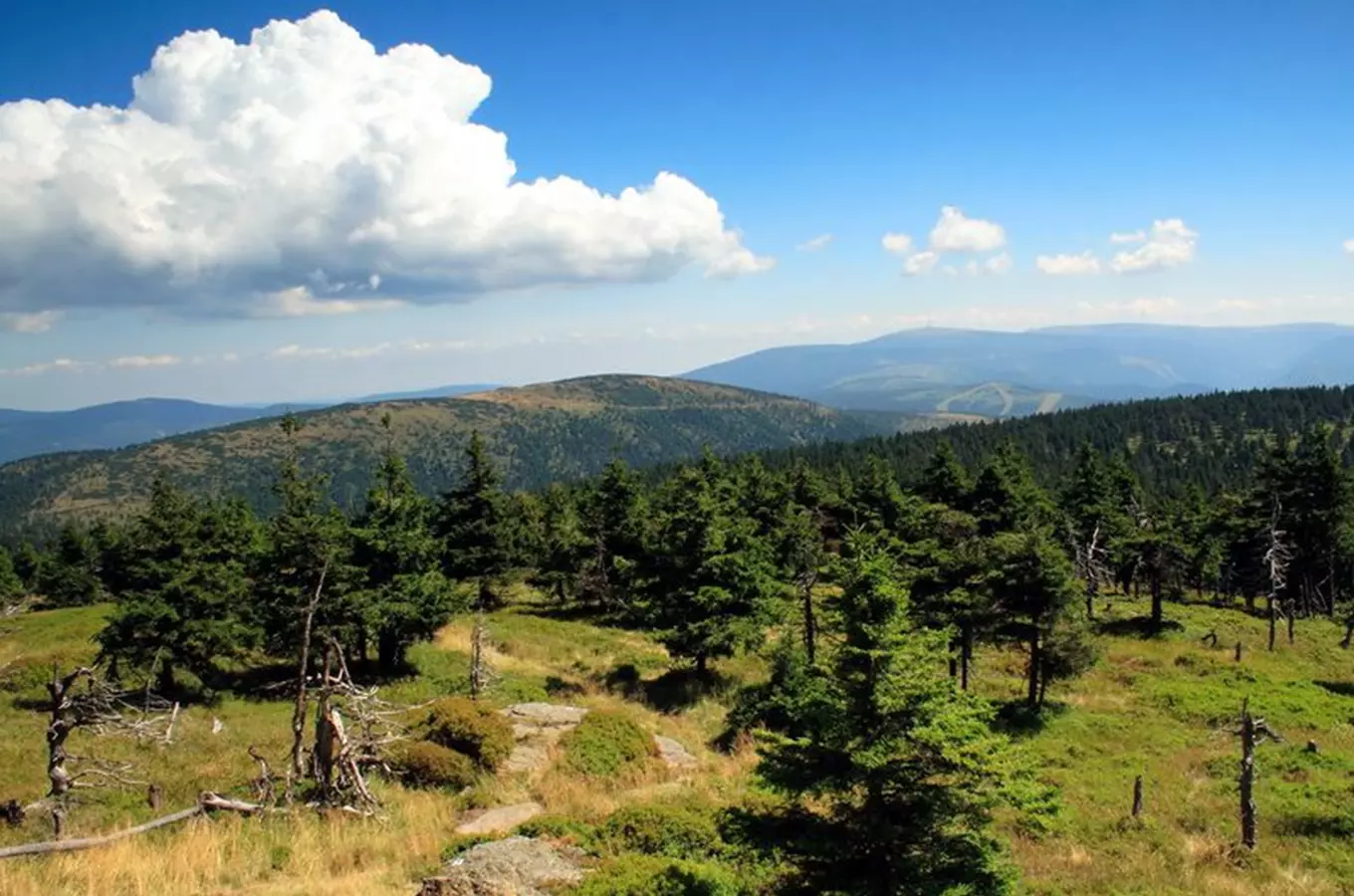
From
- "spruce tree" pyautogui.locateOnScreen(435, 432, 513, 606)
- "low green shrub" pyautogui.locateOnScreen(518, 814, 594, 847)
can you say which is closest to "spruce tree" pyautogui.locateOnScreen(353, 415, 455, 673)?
"spruce tree" pyautogui.locateOnScreen(435, 432, 513, 606)

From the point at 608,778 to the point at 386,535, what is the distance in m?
23.0

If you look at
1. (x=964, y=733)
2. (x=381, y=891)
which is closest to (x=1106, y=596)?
(x=964, y=733)

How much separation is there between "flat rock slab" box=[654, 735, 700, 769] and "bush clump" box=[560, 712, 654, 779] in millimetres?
517

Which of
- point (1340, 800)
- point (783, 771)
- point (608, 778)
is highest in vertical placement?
point (783, 771)

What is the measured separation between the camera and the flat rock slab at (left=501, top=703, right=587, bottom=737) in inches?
928

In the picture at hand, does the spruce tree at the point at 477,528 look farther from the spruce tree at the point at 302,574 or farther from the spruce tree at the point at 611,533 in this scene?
the spruce tree at the point at 302,574

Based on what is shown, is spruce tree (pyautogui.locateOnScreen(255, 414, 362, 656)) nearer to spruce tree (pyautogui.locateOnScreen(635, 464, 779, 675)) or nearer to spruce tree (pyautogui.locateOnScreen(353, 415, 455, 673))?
spruce tree (pyautogui.locateOnScreen(353, 415, 455, 673))

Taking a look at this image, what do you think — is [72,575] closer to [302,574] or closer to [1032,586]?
[302,574]

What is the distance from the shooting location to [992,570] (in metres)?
34.8

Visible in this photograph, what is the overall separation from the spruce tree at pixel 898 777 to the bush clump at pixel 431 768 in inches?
371

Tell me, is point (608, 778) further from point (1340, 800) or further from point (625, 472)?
point (625, 472)

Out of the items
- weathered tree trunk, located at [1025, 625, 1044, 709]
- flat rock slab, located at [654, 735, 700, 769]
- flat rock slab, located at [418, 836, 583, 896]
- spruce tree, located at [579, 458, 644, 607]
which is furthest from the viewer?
spruce tree, located at [579, 458, 644, 607]

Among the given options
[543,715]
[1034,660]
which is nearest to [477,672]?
[543,715]

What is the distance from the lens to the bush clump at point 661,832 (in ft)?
41.5
